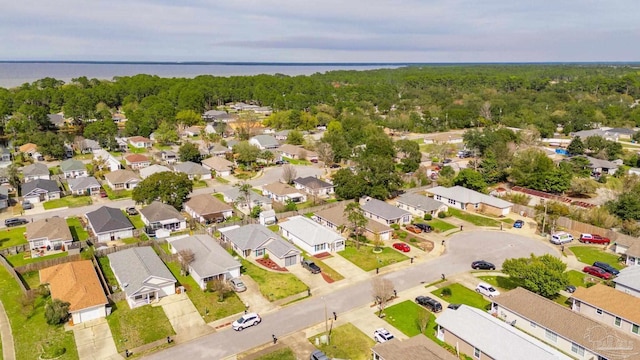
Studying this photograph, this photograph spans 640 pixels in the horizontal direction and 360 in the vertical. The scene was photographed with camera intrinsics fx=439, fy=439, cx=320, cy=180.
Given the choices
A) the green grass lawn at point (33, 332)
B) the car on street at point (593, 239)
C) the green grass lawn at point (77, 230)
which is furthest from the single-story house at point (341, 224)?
the green grass lawn at point (33, 332)

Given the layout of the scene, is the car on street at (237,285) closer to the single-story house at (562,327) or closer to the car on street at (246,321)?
the car on street at (246,321)

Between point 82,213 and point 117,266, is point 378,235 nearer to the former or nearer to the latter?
point 117,266

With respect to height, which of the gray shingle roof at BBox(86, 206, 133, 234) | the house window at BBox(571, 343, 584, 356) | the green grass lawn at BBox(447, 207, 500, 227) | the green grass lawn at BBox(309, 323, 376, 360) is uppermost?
the gray shingle roof at BBox(86, 206, 133, 234)

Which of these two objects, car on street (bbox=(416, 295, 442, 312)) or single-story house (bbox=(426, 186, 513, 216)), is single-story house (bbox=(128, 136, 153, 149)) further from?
car on street (bbox=(416, 295, 442, 312))

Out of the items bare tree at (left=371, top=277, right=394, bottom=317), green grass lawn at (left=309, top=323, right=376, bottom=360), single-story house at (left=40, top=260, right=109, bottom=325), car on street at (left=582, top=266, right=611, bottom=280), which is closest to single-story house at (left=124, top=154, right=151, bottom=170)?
single-story house at (left=40, top=260, right=109, bottom=325)

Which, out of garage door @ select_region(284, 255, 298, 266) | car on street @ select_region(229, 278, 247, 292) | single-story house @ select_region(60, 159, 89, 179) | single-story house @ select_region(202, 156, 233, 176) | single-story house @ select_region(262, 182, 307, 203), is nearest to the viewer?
car on street @ select_region(229, 278, 247, 292)

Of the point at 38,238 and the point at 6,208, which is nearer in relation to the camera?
the point at 38,238

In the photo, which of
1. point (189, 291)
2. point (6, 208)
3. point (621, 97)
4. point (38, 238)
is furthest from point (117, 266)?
point (621, 97)
